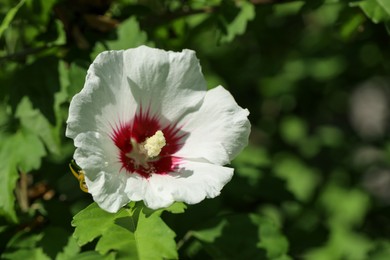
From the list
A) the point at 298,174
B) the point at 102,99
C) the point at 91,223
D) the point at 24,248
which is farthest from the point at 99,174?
the point at 298,174

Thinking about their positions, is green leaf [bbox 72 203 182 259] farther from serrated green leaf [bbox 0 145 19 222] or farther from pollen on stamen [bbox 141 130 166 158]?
serrated green leaf [bbox 0 145 19 222]

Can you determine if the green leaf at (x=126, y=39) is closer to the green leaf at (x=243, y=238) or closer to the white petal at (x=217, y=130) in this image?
the white petal at (x=217, y=130)

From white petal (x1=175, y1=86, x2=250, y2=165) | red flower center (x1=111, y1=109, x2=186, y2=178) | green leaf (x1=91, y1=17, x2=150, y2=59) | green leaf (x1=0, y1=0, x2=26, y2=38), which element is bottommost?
red flower center (x1=111, y1=109, x2=186, y2=178)

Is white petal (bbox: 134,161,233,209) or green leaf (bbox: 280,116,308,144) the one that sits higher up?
white petal (bbox: 134,161,233,209)

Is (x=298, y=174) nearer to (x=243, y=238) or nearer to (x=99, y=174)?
(x=243, y=238)

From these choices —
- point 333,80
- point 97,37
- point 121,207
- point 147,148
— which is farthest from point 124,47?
point 333,80

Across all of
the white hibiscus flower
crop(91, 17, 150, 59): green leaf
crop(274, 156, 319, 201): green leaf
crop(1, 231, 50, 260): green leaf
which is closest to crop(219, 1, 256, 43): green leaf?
crop(91, 17, 150, 59): green leaf

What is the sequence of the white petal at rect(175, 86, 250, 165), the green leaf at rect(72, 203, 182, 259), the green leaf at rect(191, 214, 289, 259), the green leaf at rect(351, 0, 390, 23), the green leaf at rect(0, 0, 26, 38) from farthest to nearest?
the green leaf at rect(191, 214, 289, 259), the green leaf at rect(351, 0, 390, 23), the green leaf at rect(0, 0, 26, 38), the white petal at rect(175, 86, 250, 165), the green leaf at rect(72, 203, 182, 259)
